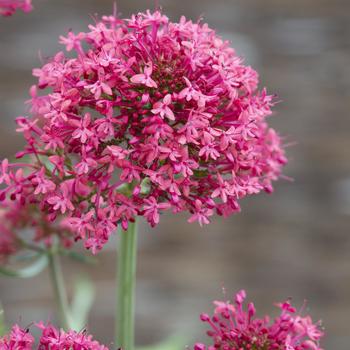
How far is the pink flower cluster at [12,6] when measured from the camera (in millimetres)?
830

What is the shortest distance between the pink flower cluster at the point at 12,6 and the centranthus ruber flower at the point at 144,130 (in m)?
0.06

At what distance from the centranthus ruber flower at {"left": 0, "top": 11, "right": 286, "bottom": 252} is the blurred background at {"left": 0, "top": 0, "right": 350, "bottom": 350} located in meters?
1.60

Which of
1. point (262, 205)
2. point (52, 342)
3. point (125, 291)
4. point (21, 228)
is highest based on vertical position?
point (262, 205)

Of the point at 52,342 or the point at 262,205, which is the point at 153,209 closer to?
the point at 52,342

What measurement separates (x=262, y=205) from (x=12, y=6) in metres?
1.79

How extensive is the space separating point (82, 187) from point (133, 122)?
0.09m

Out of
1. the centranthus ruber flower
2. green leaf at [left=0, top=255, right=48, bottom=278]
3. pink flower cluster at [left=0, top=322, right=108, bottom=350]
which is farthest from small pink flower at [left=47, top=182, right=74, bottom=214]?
green leaf at [left=0, top=255, right=48, bottom=278]

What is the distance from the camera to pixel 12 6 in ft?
2.75

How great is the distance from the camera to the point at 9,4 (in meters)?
0.84

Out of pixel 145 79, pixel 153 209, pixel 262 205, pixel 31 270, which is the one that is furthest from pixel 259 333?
pixel 262 205

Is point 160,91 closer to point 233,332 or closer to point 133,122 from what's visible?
point 133,122

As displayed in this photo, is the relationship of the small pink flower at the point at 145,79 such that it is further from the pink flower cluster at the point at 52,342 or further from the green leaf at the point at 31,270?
the green leaf at the point at 31,270

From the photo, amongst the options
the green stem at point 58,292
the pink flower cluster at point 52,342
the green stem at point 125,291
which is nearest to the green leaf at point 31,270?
the green stem at point 58,292

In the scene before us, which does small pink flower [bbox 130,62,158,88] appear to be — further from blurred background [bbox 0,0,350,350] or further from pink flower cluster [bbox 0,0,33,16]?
blurred background [bbox 0,0,350,350]
